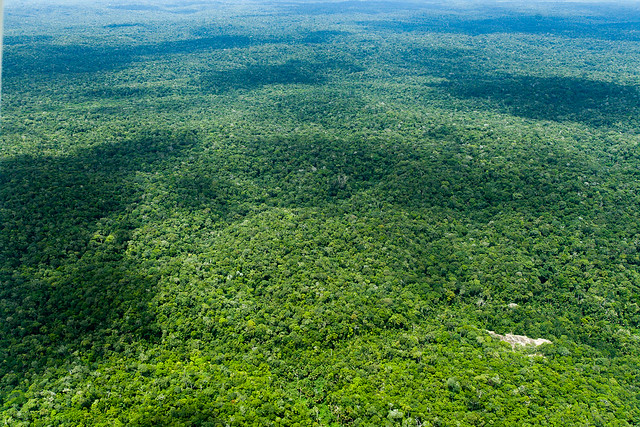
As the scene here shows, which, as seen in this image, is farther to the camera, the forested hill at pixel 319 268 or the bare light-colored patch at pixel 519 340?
the bare light-colored patch at pixel 519 340

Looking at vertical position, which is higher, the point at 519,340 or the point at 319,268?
the point at 319,268

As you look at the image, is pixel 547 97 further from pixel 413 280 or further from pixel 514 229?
pixel 413 280

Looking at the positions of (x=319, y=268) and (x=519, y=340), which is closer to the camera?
(x=519, y=340)

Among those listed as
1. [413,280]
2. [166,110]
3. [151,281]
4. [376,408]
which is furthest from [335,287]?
[166,110]

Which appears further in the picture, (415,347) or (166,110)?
(166,110)

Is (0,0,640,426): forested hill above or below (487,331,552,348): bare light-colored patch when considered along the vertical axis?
above

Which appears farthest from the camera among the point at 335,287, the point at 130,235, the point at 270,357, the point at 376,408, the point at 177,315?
the point at 130,235

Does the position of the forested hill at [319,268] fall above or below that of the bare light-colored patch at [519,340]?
above

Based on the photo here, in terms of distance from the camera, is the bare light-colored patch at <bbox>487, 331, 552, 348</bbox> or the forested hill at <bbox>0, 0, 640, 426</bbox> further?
the bare light-colored patch at <bbox>487, 331, 552, 348</bbox>
